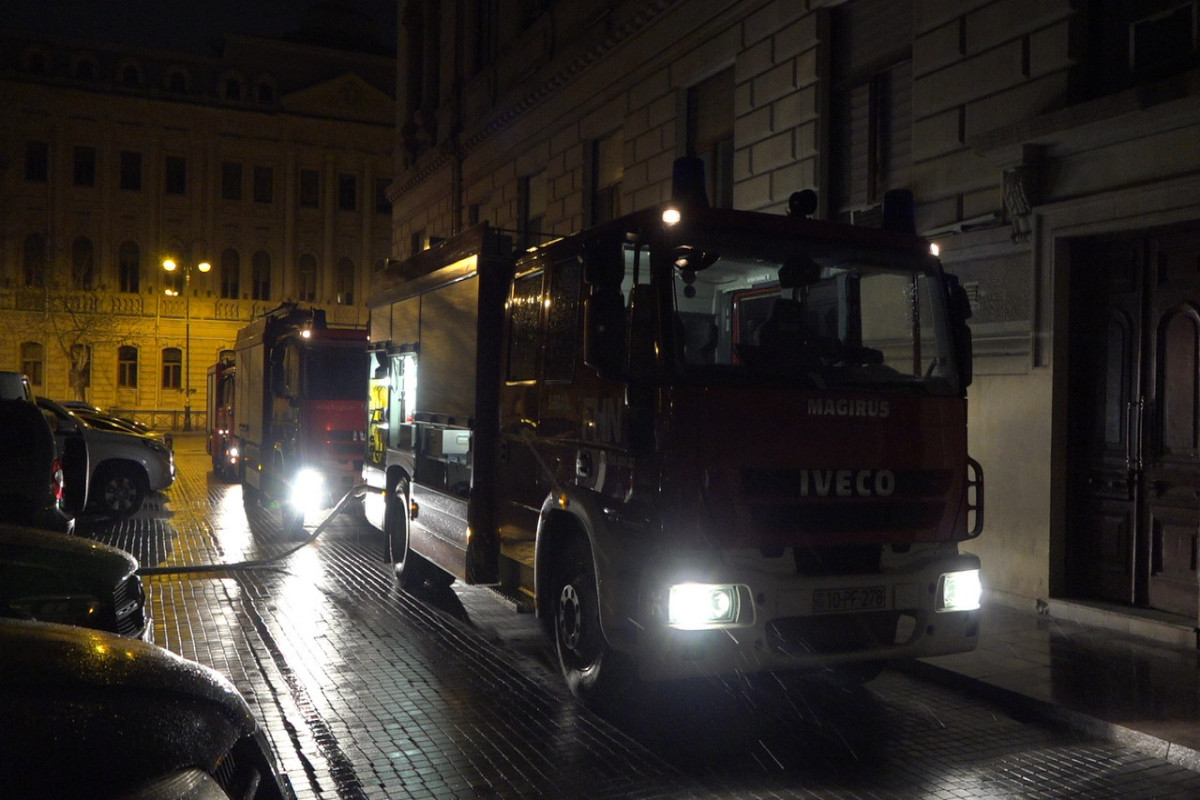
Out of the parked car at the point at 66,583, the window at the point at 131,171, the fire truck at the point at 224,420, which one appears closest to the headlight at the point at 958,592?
the parked car at the point at 66,583

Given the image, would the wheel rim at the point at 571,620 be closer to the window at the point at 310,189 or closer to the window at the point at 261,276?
the window at the point at 261,276

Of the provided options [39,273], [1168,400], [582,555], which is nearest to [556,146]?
[1168,400]

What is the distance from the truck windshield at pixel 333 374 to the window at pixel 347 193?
44764mm

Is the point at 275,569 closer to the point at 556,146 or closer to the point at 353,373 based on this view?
the point at 353,373

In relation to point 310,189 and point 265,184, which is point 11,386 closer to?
point 265,184

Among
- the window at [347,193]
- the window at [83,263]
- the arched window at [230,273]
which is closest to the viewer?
the window at [83,263]

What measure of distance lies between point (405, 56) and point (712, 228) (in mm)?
25084

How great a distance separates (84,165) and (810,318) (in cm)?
5306

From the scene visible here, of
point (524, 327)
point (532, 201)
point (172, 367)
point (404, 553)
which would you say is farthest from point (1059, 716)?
point (172, 367)

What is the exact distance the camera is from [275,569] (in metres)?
10.9

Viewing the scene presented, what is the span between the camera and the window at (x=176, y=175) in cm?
5244

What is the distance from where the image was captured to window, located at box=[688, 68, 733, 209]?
1443 cm

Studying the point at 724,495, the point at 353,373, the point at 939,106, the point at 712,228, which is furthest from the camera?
the point at 353,373

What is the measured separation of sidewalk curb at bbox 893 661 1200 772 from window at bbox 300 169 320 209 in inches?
2088
